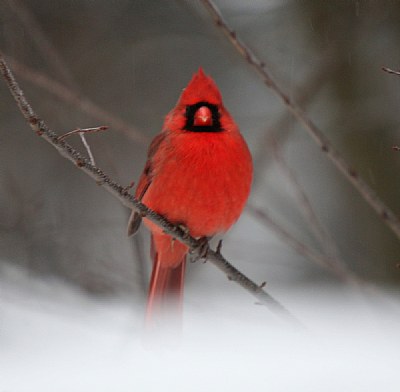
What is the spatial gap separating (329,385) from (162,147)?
1.05m

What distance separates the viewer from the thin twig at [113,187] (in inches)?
72.0

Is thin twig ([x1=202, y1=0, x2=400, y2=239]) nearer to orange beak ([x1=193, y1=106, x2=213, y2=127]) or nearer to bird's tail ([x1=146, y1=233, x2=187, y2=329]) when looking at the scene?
orange beak ([x1=193, y1=106, x2=213, y2=127])

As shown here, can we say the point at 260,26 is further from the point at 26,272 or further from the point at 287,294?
the point at 26,272

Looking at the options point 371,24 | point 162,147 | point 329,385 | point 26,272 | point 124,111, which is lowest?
point 329,385

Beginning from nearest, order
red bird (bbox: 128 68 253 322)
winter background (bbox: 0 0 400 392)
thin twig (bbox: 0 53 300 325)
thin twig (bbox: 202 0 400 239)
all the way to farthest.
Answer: thin twig (bbox: 0 53 300 325), thin twig (bbox: 202 0 400 239), winter background (bbox: 0 0 400 392), red bird (bbox: 128 68 253 322)

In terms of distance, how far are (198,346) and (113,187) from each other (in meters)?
0.97

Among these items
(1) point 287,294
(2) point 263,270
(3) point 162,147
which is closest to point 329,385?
(3) point 162,147

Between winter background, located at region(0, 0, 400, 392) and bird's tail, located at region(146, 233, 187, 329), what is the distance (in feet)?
0.36

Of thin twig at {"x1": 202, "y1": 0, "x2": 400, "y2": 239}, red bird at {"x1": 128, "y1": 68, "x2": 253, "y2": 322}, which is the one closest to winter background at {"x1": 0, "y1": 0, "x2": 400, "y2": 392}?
red bird at {"x1": 128, "y1": 68, "x2": 253, "y2": 322}

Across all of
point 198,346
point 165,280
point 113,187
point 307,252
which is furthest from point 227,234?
point 113,187

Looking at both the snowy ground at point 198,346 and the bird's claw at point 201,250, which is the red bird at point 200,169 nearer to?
the bird's claw at point 201,250

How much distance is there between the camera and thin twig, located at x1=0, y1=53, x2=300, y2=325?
1828mm

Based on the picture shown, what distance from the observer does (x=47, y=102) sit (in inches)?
154

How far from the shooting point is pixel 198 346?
2.79 meters
